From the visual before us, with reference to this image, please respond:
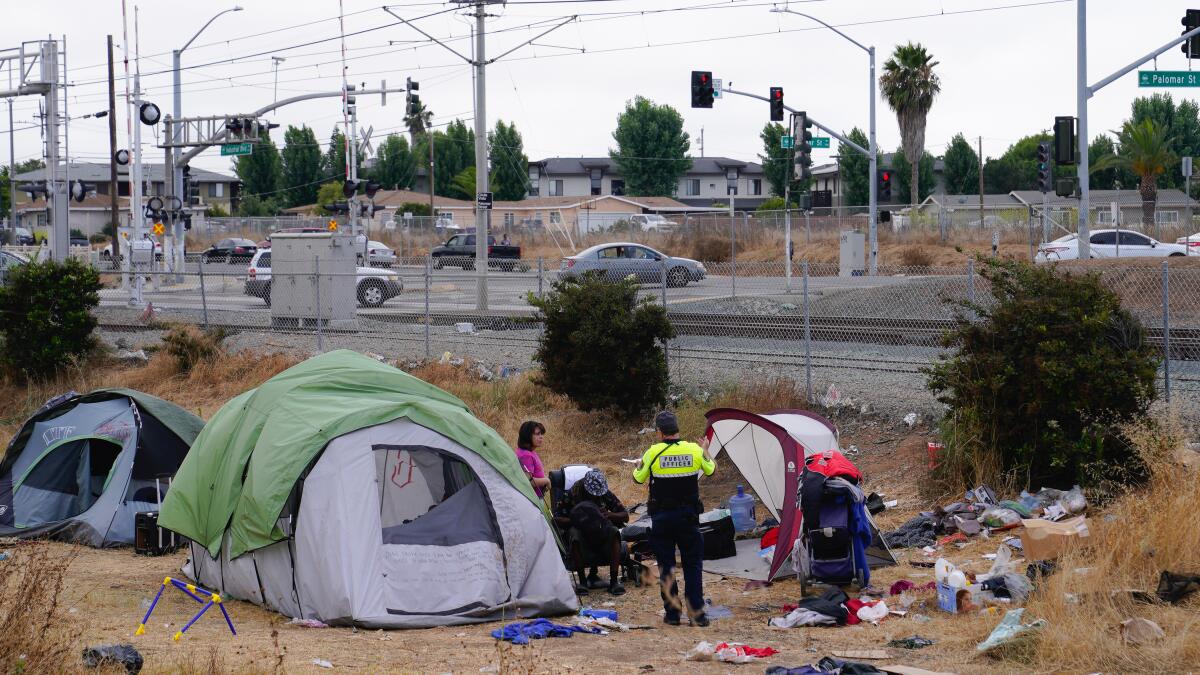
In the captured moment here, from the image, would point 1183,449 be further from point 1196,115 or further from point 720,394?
point 1196,115

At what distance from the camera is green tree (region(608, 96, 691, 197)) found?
8488 centimetres

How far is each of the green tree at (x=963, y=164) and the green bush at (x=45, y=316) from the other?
64.4m

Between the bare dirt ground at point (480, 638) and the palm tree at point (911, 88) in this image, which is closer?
the bare dirt ground at point (480, 638)

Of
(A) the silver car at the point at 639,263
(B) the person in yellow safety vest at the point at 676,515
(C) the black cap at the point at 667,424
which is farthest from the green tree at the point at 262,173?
(B) the person in yellow safety vest at the point at 676,515

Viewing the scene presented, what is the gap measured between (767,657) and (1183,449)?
5.13m

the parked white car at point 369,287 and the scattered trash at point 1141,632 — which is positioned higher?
the parked white car at point 369,287

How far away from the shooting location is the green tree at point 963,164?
253ft

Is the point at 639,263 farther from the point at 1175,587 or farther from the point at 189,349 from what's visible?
the point at 1175,587

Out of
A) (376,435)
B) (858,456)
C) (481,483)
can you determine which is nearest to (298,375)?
(376,435)

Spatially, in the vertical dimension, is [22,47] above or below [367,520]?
above

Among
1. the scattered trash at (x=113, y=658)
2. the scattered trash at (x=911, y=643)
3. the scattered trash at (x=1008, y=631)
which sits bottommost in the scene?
the scattered trash at (x=911, y=643)

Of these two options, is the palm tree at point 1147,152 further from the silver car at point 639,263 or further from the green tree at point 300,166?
the green tree at point 300,166

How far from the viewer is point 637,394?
16078 millimetres

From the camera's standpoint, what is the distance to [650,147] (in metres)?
85.4
